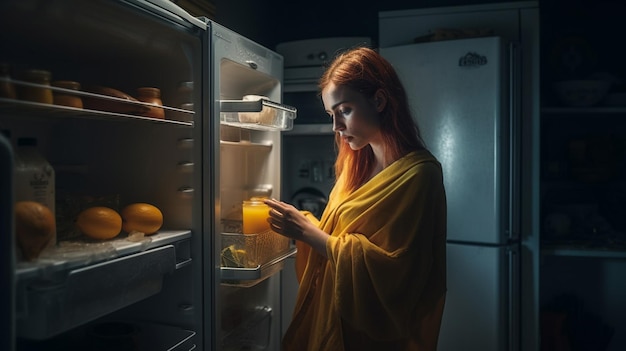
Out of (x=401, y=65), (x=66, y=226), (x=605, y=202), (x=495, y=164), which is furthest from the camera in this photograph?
(x=605, y=202)

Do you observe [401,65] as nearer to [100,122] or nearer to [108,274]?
[100,122]

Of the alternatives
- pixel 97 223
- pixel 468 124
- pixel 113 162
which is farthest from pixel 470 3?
pixel 97 223

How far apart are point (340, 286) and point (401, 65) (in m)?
1.21

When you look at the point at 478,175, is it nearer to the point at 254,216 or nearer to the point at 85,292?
the point at 254,216

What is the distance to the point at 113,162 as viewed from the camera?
1380mm

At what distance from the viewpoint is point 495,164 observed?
2062 mm

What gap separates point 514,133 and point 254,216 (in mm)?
1205

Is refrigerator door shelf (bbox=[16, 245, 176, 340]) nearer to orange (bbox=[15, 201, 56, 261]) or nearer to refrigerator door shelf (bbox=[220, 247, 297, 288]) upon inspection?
orange (bbox=[15, 201, 56, 261])

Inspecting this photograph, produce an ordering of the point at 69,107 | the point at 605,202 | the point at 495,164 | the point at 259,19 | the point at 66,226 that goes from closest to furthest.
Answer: the point at 69,107 < the point at 66,226 < the point at 495,164 < the point at 605,202 < the point at 259,19

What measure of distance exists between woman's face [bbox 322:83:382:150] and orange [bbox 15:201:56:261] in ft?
2.60

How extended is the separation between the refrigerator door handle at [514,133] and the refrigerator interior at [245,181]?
0.98 m

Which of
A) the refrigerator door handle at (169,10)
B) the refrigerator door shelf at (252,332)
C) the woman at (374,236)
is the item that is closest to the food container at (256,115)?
the woman at (374,236)

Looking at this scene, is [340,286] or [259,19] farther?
[259,19]

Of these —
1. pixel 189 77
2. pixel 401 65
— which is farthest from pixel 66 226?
pixel 401 65
